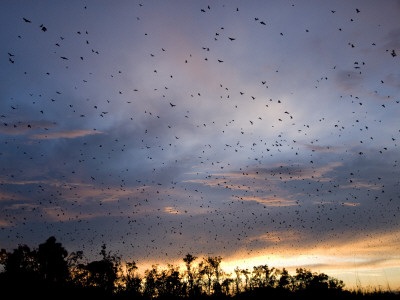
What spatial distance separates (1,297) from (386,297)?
24.5 m

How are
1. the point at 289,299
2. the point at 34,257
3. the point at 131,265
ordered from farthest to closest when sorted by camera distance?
the point at 131,265, the point at 34,257, the point at 289,299

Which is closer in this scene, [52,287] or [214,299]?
[52,287]

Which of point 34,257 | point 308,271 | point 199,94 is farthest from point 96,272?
point 308,271

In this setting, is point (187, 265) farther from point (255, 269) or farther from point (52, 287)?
point (52, 287)

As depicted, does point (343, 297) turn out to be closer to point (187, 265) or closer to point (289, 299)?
point (289, 299)

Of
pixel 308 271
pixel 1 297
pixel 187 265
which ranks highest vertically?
pixel 1 297

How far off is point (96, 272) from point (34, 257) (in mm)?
15207

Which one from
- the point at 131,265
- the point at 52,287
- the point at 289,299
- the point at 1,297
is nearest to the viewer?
the point at 1,297

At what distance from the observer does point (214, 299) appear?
2394 centimetres

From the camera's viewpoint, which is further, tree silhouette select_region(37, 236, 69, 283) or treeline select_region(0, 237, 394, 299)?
tree silhouette select_region(37, 236, 69, 283)

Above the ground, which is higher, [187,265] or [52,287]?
[52,287]

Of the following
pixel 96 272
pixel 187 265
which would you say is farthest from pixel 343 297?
pixel 187 265

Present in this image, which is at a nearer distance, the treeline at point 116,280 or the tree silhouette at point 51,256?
the treeline at point 116,280

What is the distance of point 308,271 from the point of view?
104000 millimetres
